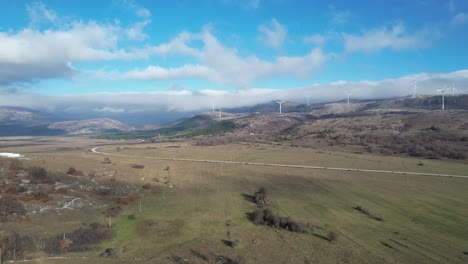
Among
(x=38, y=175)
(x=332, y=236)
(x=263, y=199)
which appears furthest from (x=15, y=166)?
(x=332, y=236)

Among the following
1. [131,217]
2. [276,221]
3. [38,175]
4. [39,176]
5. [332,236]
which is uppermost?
[38,175]

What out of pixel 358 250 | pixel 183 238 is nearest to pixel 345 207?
pixel 358 250

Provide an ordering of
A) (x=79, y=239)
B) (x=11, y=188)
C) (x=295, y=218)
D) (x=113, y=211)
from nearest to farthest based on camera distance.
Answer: (x=79, y=239) → (x=295, y=218) → (x=113, y=211) → (x=11, y=188)

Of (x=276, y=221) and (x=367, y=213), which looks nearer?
(x=276, y=221)

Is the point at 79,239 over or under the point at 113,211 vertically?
under

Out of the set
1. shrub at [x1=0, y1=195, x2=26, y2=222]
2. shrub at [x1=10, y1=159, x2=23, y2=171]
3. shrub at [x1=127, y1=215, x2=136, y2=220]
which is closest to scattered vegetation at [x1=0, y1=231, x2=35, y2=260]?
shrub at [x1=0, y1=195, x2=26, y2=222]

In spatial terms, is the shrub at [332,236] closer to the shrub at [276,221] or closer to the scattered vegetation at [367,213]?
the shrub at [276,221]

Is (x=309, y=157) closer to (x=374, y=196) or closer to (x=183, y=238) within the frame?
(x=374, y=196)

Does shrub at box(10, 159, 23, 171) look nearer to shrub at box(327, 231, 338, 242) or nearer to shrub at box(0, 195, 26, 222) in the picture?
shrub at box(0, 195, 26, 222)

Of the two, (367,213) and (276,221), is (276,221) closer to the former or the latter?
(276,221)
